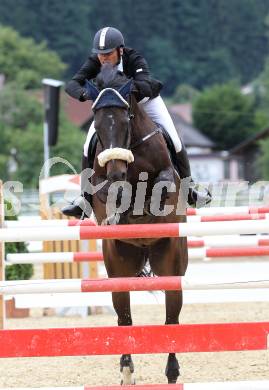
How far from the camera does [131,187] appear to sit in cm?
538

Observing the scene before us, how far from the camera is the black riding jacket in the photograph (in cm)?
541

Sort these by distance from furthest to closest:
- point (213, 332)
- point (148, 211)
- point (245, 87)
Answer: point (245, 87), point (148, 211), point (213, 332)

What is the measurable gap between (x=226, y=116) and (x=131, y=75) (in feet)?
248

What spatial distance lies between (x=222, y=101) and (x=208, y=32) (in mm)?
41743

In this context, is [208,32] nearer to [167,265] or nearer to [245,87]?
[245,87]

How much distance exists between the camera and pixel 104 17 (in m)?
116

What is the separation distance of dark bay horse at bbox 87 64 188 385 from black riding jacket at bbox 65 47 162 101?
0.09m

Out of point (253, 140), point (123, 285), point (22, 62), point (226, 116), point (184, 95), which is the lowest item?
point (123, 285)

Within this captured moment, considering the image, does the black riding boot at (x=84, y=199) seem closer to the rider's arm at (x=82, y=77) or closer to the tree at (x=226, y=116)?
the rider's arm at (x=82, y=77)

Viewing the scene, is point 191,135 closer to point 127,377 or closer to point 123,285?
point 127,377

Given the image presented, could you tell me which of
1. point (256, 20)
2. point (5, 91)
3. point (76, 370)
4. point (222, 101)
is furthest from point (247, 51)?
point (76, 370)

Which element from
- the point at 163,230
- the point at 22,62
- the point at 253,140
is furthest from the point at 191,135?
the point at 163,230

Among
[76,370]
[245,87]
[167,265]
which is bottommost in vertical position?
[76,370]

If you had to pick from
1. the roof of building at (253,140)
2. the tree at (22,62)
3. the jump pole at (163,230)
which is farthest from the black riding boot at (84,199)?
the tree at (22,62)
